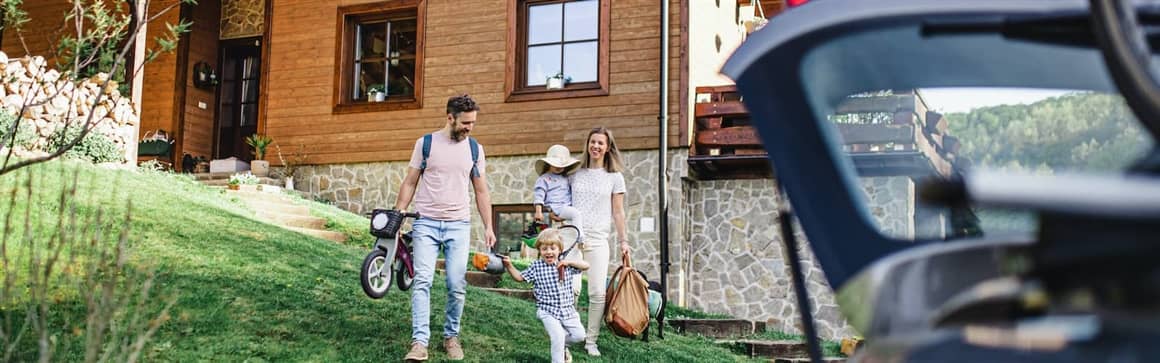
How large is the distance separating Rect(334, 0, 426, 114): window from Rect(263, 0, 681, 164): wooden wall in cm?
14

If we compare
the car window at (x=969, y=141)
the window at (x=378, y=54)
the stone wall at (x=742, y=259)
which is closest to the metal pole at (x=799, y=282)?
the car window at (x=969, y=141)

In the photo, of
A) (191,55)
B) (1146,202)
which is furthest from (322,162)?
(1146,202)

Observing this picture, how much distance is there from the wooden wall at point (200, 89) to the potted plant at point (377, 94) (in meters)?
3.89

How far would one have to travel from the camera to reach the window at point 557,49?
1180 cm

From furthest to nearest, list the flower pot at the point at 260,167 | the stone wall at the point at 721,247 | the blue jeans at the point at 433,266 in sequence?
the flower pot at the point at 260,167
the stone wall at the point at 721,247
the blue jeans at the point at 433,266

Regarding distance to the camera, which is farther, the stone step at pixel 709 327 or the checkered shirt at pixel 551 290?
the stone step at pixel 709 327

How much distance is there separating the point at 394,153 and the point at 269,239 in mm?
4285

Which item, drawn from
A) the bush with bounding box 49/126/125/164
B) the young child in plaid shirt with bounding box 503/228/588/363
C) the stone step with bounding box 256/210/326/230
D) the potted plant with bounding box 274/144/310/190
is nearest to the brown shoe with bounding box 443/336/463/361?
the young child in plaid shirt with bounding box 503/228/588/363

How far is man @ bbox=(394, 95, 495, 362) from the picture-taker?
18.7 ft

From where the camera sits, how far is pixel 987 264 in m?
1.30

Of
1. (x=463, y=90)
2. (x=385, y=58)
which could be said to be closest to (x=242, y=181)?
(x=385, y=58)

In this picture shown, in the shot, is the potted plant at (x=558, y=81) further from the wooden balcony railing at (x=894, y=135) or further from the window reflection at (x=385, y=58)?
the wooden balcony railing at (x=894, y=135)

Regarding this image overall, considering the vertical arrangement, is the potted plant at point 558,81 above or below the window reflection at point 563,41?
below

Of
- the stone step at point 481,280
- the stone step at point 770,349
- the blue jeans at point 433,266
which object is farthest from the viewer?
the stone step at point 481,280
